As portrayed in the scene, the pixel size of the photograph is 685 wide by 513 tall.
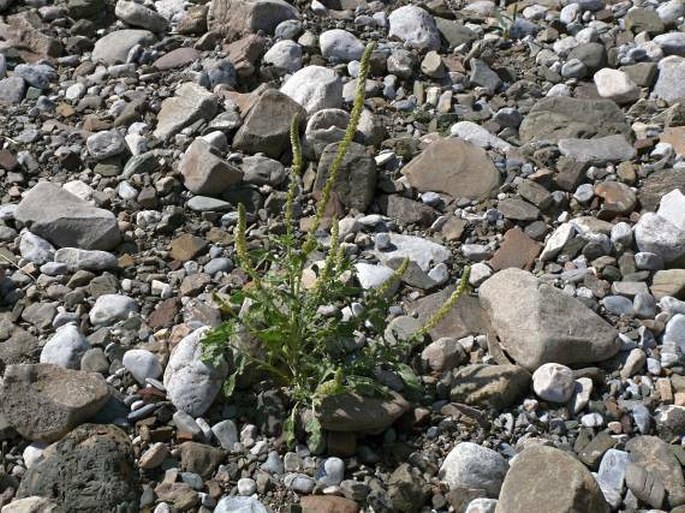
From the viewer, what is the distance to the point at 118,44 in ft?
20.5

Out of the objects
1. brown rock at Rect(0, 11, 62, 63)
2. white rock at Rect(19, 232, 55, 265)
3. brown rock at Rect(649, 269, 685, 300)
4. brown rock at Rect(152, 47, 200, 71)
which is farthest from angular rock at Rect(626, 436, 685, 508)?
brown rock at Rect(0, 11, 62, 63)

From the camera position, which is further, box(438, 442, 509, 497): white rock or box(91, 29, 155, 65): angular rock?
box(91, 29, 155, 65): angular rock

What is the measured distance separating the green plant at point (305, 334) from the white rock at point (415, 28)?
243cm

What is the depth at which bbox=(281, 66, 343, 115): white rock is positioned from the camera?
5523 millimetres

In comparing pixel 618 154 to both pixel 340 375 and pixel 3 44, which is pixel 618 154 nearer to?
pixel 340 375

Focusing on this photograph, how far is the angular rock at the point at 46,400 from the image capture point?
12.4ft

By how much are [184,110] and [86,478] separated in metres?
2.57

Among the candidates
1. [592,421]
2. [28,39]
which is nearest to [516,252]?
[592,421]

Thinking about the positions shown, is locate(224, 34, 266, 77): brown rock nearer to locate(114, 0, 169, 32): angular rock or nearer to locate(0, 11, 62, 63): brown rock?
locate(114, 0, 169, 32): angular rock

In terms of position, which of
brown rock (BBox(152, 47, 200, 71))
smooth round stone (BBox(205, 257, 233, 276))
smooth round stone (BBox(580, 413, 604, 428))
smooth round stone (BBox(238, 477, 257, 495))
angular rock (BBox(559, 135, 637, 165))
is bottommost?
smooth round stone (BBox(238, 477, 257, 495))

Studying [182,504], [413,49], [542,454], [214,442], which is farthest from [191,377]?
[413,49]

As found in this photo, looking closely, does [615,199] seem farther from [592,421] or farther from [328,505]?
[328,505]

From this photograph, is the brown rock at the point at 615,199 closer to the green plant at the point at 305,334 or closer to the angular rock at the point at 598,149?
the angular rock at the point at 598,149

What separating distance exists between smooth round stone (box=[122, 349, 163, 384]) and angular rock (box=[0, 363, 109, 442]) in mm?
205
